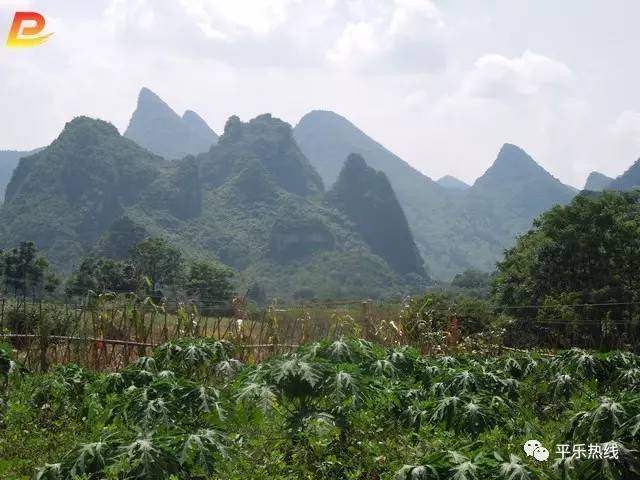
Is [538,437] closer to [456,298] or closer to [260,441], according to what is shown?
[260,441]

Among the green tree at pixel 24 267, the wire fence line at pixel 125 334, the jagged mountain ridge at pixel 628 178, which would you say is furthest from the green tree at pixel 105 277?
the jagged mountain ridge at pixel 628 178

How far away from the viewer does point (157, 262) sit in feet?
178

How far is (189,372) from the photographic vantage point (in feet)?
18.9

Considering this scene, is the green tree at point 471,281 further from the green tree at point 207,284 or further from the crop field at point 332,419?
the crop field at point 332,419

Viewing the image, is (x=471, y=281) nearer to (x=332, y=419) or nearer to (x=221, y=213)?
(x=221, y=213)

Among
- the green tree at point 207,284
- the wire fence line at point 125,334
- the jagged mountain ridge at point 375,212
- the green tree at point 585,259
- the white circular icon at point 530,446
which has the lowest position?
the green tree at point 207,284

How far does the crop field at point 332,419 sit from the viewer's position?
10.3 feet

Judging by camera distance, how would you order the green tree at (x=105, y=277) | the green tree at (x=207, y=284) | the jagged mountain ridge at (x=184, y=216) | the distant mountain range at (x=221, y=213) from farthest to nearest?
1. the jagged mountain ridge at (x=184, y=216)
2. the distant mountain range at (x=221, y=213)
3. the green tree at (x=207, y=284)
4. the green tree at (x=105, y=277)

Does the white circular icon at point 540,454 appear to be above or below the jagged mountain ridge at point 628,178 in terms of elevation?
below

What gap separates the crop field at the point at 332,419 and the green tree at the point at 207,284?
1634 inches

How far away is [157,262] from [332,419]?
51793mm

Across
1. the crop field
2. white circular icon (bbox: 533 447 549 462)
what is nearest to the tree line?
the crop field

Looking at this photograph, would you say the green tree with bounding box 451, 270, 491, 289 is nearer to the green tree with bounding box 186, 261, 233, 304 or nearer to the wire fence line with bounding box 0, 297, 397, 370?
the green tree with bounding box 186, 261, 233, 304

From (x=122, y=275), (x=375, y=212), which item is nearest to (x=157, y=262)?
(x=122, y=275)
